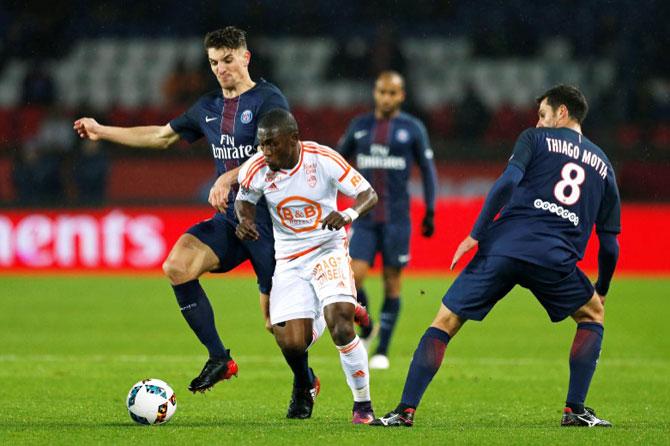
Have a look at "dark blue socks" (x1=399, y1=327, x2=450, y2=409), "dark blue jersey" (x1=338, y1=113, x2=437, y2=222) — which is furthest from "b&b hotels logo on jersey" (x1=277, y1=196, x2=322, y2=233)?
"dark blue jersey" (x1=338, y1=113, x2=437, y2=222)

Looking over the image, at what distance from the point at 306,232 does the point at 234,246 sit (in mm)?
769

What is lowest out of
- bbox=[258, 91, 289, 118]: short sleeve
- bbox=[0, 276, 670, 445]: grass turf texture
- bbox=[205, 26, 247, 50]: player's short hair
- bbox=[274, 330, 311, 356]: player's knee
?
bbox=[0, 276, 670, 445]: grass turf texture

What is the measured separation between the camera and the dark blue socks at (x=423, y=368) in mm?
6391

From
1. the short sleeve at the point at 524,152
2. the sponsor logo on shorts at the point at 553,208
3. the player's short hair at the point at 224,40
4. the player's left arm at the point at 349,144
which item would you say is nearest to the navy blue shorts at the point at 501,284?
the sponsor logo on shorts at the point at 553,208

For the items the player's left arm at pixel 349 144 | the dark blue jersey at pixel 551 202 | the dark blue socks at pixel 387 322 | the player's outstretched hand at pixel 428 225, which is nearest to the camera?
the dark blue jersey at pixel 551 202

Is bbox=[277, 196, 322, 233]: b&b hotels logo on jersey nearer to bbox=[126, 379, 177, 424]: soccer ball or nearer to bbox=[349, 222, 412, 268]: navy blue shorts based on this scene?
bbox=[126, 379, 177, 424]: soccer ball

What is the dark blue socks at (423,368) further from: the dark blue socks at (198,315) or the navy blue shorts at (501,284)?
the dark blue socks at (198,315)

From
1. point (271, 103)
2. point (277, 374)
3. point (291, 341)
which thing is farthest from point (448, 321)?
point (277, 374)

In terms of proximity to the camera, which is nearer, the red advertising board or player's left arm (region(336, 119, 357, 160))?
player's left arm (region(336, 119, 357, 160))

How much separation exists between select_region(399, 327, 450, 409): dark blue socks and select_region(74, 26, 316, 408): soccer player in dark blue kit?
0.90 m

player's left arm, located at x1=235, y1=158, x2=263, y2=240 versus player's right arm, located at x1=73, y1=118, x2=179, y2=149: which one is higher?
player's right arm, located at x1=73, y1=118, x2=179, y2=149

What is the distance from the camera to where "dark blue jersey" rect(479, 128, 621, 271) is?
21.1 ft

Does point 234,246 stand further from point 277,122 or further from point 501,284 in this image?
point 501,284

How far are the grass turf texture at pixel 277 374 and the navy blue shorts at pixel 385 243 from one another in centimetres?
92
